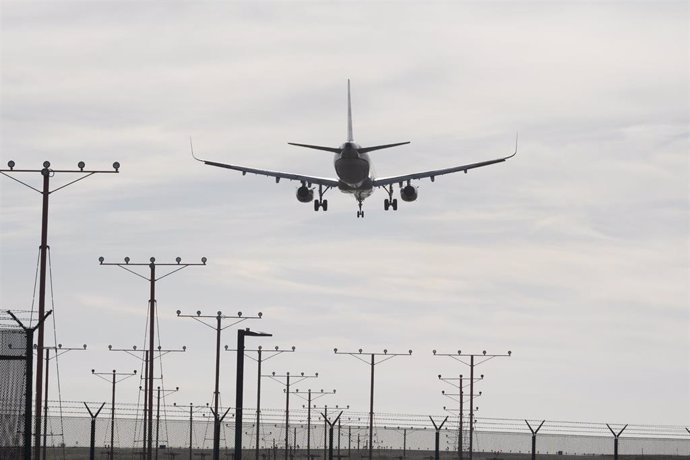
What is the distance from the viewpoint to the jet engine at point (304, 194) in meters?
98.7

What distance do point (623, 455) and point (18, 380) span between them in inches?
4173

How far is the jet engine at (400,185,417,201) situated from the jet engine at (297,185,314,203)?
5.70 meters

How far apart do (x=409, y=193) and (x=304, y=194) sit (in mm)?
6390

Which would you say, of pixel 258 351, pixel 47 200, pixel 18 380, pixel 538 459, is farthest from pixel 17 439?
pixel 538 459

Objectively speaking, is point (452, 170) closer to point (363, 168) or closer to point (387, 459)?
point (363, 168)

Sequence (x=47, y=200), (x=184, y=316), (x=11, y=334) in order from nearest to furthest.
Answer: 1. (x=11, y=334)
2. (x=47, y=200)
3. (x=184, y=316)

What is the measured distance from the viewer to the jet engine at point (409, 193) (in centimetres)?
9931

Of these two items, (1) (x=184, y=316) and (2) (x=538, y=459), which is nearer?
(1) (x=184, y=316)

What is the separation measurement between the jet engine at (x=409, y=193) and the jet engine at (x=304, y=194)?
18.7 feet

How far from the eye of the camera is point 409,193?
99.4m

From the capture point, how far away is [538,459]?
142 meters

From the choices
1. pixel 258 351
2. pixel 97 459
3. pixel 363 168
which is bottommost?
pixel 97 459

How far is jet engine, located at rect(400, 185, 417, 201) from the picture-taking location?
99.3m

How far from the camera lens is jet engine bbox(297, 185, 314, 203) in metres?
98.7
